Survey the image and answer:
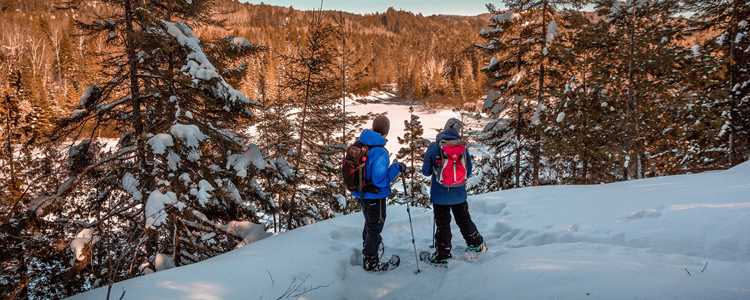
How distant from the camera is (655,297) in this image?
10.2 ft

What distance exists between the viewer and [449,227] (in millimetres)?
5297

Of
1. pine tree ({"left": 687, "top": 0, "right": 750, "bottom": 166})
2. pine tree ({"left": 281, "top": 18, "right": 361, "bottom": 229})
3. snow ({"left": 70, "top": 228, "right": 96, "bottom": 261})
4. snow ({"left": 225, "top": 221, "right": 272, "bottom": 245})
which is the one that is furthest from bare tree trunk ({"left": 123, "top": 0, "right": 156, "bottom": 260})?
pine tree ({"left": 687, "top": 0, "right": 750, "bottom": 166})

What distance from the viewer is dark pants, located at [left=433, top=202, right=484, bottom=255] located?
5250 mm

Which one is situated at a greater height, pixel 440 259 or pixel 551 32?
pixel 551 32

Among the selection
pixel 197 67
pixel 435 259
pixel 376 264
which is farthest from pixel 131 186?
pixel 435 259

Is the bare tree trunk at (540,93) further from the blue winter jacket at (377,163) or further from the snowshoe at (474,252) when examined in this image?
the blue winter jacket at (377,163)

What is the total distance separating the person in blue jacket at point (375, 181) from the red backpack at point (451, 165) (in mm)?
556

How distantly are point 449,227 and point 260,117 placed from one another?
30.6 feet

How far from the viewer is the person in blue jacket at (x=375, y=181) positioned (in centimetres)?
505

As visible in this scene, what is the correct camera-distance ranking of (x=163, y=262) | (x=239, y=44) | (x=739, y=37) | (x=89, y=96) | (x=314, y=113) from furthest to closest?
(x=314, y=113) → (x=739, y=37) → (x=239, y=44) → (x=89, y=96) → (x=163, y=262)

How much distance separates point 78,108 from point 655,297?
326 inches

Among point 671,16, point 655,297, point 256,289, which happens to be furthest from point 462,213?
point 671,16

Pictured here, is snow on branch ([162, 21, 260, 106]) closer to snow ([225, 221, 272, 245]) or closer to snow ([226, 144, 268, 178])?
snow ([226, 144, 268, 178])

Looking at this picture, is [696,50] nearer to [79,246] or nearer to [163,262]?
[163,262]
